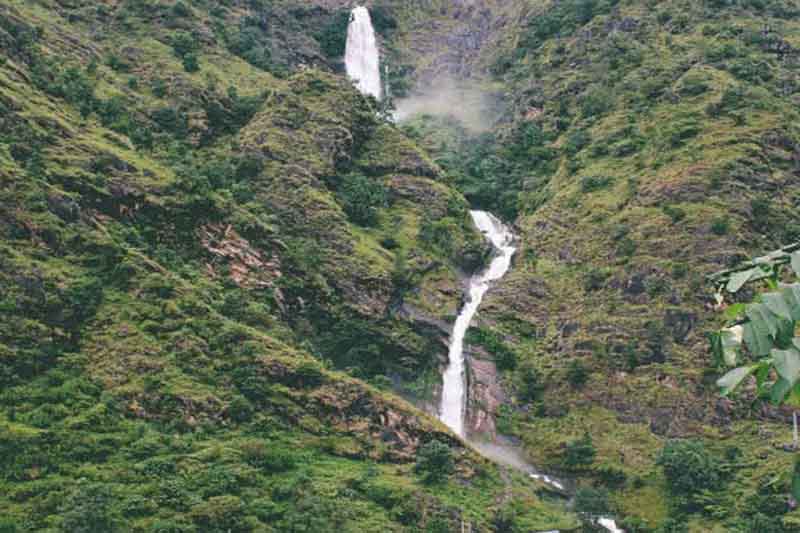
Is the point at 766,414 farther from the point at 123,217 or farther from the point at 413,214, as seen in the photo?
the point at 123,217

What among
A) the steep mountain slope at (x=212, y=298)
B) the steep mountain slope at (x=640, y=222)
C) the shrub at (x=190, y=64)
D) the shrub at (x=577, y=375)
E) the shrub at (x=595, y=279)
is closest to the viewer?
Answer: the steep mountain slope at (x=212, y=298)

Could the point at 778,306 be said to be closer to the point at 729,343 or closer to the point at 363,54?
the point at 729,343

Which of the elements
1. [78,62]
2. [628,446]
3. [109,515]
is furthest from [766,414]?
[78,62]

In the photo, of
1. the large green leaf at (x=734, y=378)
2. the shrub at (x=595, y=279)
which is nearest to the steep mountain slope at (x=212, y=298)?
the shrub at (x=595, y=279)

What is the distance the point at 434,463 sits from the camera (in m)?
48.7

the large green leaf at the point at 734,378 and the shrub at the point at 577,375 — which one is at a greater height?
the shrub at the point at 577,375

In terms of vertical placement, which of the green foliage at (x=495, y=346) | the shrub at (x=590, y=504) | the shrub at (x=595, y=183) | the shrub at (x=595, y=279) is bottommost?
the shrub at (x=590, y=504)

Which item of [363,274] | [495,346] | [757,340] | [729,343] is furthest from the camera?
[363,274]

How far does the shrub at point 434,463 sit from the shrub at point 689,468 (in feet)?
38.8

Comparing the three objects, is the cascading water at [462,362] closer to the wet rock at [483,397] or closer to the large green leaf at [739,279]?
the wet rock at [483,397]

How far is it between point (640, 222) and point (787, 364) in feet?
218

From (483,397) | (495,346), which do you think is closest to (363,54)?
(495,346)

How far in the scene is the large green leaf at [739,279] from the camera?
4.74 m

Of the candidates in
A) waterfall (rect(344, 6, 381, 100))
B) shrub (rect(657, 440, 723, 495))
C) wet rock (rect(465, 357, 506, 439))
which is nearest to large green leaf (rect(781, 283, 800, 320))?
shrub (rect(657, 440, 723, 495))
